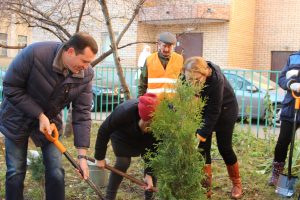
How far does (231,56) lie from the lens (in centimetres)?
1681

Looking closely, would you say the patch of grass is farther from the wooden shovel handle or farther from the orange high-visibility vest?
the wooden shovel handle

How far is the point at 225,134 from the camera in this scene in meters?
4.20

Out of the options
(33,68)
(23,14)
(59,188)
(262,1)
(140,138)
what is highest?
(262,1)

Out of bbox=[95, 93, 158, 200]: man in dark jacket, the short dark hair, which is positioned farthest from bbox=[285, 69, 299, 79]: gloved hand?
the short dark hair

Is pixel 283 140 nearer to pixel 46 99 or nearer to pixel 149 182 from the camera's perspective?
pixel 149 182

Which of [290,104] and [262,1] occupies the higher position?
[262,1]

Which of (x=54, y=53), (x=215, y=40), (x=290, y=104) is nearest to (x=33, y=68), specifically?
(x=54, y=53)

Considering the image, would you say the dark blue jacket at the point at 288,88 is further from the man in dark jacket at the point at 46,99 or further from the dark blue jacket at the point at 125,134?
the man in dark jacket at the point at 46,99

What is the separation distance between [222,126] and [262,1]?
14411mm

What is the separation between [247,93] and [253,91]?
0.11 metres

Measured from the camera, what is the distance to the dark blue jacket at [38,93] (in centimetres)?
319

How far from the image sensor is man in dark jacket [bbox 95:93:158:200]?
327cm

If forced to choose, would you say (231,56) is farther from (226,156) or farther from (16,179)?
(16,179)

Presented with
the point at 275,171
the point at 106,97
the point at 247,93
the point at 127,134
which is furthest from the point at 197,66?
the point at 106,97
